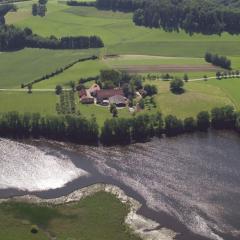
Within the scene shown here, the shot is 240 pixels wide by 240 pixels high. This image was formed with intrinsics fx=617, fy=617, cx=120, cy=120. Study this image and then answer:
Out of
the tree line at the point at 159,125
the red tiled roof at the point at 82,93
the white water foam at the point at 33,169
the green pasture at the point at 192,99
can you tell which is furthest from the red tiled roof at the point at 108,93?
the white water foam at the point at 33,169

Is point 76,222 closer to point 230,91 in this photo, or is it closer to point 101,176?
point 101,176

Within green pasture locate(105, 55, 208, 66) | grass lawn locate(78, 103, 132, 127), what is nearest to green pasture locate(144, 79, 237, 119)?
Result: grass lawn locate(78, 103, 132, 127)

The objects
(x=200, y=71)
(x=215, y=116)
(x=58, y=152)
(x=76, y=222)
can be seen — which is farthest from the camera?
(x=200, y=71)

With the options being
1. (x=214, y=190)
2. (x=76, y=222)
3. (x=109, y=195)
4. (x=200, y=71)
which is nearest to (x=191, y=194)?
(x=214, y=190)

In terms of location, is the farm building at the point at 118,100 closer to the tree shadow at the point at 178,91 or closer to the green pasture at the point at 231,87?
the tree shadow at the point at 178,91

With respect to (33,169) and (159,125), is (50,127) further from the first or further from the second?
(159,125)

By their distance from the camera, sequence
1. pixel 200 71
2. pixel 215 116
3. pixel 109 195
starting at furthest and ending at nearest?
1. pixel 200 71
2. pixel 215 116
3. pixel 109 195

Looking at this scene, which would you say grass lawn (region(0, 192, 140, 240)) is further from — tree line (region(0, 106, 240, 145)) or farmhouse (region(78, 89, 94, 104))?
farmhouse (region(78, 89, 94, 104))
